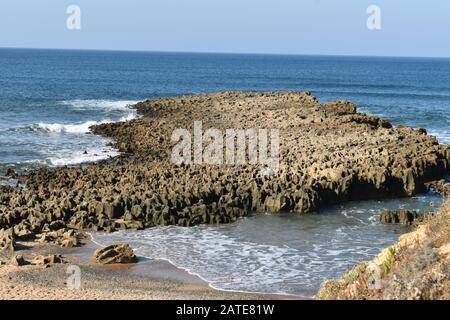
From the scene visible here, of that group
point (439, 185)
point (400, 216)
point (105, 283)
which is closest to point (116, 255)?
point (105, 283)

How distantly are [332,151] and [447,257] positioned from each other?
19039mm

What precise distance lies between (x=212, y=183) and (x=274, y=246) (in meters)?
6.08

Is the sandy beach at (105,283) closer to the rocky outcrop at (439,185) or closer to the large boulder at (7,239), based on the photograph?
the large boulder at (7,239)

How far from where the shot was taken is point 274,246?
67.6ft

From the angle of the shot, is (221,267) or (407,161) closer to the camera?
(221,267)

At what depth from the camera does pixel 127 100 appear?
232 feet

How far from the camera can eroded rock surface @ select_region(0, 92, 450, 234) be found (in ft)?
76.3

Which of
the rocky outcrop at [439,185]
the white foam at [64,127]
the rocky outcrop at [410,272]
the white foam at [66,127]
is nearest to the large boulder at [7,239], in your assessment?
the rocky outcrop at [410,272]

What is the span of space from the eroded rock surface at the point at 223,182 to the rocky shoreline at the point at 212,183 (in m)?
0.04

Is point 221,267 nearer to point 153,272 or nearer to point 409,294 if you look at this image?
point 153,272

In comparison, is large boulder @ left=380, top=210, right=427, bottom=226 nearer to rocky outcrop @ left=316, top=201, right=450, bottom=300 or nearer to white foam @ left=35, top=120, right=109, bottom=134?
rocky outcrop @ left=316, top=201, right=450, bottom=300

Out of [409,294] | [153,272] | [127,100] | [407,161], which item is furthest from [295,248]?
[127,100]

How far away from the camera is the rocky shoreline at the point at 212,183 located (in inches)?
901

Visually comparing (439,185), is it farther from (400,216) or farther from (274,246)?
(274,246)
